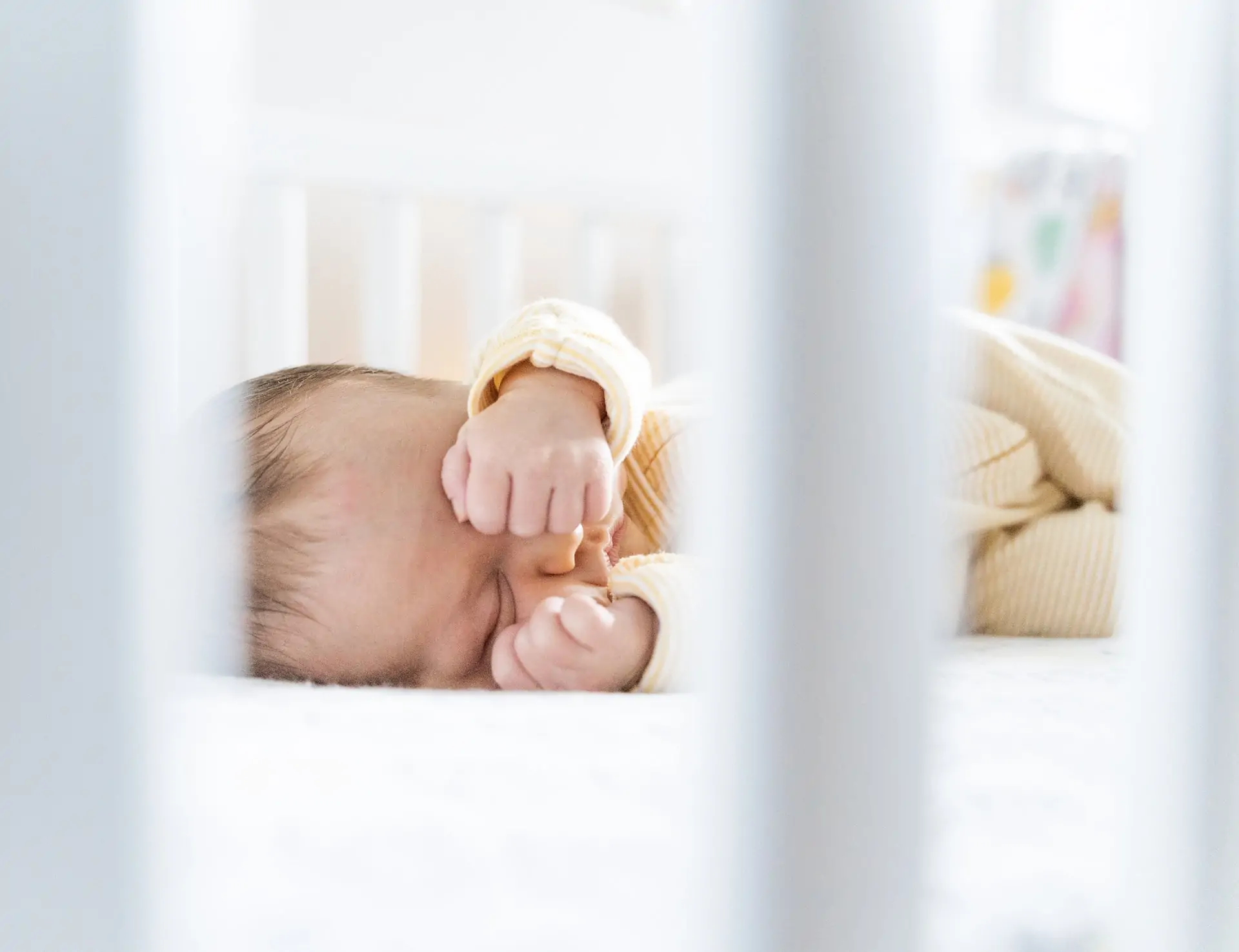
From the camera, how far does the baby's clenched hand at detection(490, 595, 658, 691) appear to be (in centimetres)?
55

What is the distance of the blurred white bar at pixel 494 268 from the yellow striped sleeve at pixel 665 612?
1.95ft

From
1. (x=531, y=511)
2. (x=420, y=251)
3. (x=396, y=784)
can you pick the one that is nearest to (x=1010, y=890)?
(x=396, y=784)

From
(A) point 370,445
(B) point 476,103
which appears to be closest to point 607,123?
(B) point 476,103

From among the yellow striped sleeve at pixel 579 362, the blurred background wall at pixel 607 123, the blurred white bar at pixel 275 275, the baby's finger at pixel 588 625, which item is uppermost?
the blurred background wall at pixel 607 123

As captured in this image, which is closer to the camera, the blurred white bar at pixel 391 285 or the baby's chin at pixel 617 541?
the baby's chin at pixel 617 541

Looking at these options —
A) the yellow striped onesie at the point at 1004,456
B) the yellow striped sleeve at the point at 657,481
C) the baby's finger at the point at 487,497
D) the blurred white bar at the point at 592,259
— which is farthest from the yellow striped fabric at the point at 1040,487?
the blurred white bar at the point at 592,259

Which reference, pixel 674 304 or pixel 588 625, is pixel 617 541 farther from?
pixel 674 304

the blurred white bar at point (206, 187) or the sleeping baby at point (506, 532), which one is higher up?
the blurred white bar at point (206, 187)

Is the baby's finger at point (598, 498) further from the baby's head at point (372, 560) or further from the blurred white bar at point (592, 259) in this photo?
the blurred white bar at point (592, 259)

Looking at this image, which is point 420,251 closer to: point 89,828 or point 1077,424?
point 1077,424

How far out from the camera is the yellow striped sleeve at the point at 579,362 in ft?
2.05

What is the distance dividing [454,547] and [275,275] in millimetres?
559

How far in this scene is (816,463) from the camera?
0.67 feet

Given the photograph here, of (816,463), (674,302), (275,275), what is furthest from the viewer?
(674,302)
